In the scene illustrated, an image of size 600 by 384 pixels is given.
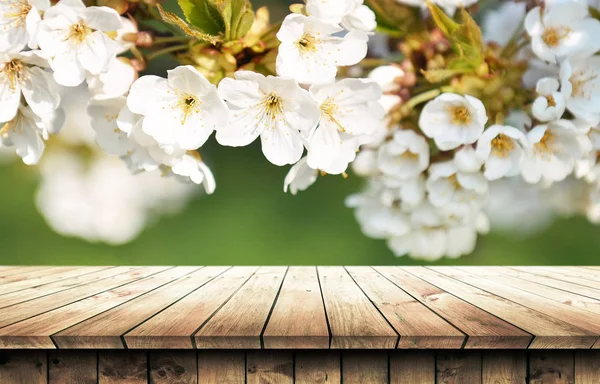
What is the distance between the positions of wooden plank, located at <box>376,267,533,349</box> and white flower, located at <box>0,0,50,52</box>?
0.63 meters

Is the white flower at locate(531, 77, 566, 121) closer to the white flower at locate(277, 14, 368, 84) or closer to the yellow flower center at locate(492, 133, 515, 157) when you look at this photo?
the yellow flower center at locate(492, 133, 515, 157)

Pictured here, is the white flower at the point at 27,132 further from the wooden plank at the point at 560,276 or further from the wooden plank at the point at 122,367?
the wooden plank at the point at 560,276

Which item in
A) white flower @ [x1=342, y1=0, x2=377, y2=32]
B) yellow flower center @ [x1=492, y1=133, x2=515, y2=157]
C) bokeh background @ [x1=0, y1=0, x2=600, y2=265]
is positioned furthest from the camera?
bokeh background @ [x1=0, y1=0, x2=600, y2=265]

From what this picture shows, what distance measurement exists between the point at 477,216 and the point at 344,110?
16.5 inches

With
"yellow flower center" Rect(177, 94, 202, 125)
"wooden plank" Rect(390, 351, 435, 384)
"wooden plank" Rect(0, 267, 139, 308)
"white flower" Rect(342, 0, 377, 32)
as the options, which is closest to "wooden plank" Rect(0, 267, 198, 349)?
"wooden plank" Rect(0, 267, 139, 308)

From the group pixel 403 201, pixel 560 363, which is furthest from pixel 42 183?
pixel 560 363

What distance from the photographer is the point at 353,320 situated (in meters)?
0.78

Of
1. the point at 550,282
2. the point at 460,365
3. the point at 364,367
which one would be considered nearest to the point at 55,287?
the point at 364,367

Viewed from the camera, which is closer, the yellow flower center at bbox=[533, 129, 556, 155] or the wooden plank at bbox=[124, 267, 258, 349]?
the wooden plank at bbox=[124, 267, 258, 349]

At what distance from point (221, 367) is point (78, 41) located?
0.44 metres

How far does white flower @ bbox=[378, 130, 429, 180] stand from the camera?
2.79 feet

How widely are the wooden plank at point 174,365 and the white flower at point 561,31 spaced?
620 mm

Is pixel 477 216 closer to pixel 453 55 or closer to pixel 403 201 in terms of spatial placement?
pixel 403 201

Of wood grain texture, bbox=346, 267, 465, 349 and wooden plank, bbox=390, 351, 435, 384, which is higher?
wood grain texture, bbox=346, 267, 465, 349
